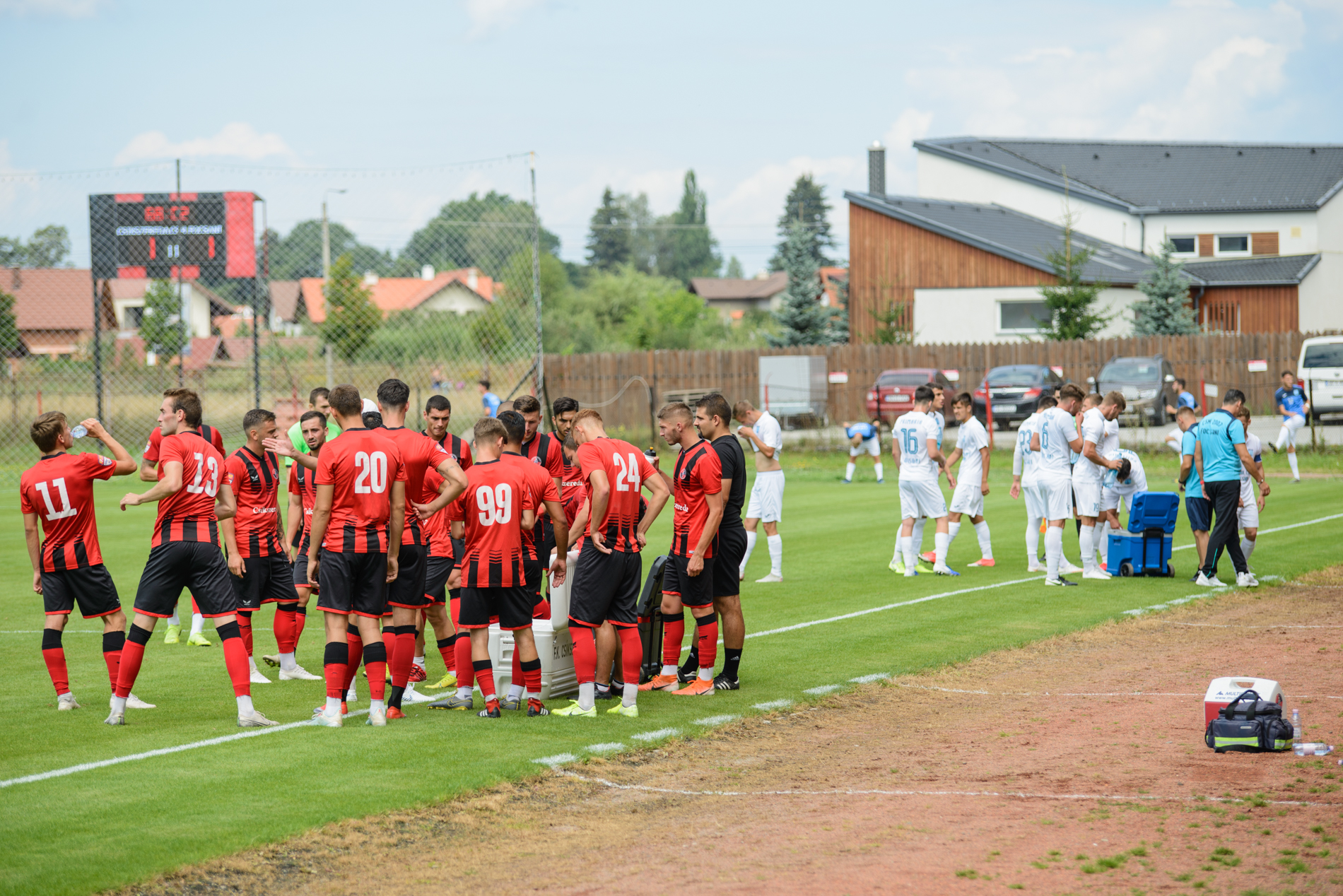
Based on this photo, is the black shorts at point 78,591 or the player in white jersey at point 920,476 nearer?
the black shorts at point 78,591

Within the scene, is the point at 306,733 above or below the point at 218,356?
below

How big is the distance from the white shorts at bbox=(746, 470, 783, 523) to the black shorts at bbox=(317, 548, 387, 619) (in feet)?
24.0

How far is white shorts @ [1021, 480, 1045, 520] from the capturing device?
14711 mm

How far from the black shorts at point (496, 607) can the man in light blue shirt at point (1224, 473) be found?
8.83m

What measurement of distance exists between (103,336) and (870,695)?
40068mm

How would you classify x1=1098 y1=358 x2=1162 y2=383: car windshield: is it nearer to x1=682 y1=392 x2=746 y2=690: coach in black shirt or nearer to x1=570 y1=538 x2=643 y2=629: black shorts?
x1=682 y1=392 x2=746 y2=690: coach in black shirt

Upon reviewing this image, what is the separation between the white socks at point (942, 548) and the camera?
1530 centimetres

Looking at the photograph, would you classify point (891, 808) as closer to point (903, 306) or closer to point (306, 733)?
point (306, 733)

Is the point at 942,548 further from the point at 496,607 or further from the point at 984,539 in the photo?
the point at 496,607

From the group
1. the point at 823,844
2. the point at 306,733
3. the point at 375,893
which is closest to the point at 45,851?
the point at 375,893

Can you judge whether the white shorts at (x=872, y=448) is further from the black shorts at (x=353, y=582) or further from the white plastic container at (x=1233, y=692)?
the black shorts at (x=353, y=582)

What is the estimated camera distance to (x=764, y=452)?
48.3ft

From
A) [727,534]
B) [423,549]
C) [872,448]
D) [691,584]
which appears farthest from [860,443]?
[423,549]

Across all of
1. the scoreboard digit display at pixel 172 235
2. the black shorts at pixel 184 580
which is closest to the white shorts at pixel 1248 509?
the black shorts at pixel 184 580
